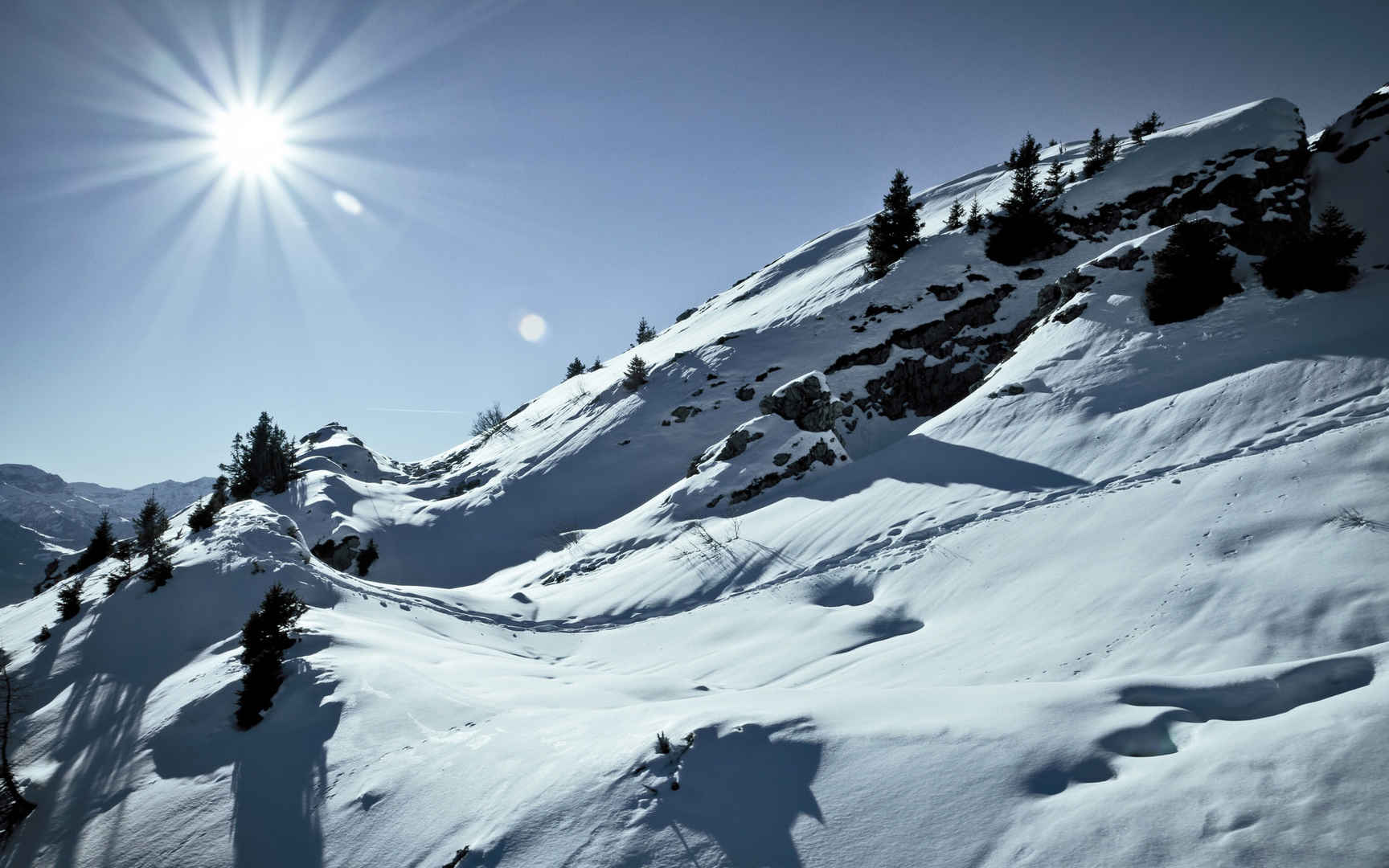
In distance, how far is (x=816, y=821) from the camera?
3.14 m

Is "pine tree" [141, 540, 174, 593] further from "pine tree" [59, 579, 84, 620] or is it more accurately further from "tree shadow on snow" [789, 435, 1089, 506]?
"tree shadow on snow" [789, 435, 1089, 506]

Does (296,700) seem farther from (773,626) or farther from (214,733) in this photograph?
(773,626)

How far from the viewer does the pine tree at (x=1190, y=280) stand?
12203 mm

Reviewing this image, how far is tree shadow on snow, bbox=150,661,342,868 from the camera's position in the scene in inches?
179

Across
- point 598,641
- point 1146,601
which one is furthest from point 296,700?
point 1146,601

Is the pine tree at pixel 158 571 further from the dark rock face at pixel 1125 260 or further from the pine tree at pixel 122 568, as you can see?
the dark rock face at pixel 1125 260

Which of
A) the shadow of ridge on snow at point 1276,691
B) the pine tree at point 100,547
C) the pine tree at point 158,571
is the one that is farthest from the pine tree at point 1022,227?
the pine tree at point 100,547

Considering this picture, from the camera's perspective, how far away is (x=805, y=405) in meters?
17.5

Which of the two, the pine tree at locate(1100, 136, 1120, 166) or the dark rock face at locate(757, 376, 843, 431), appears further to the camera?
the pine tree at locate(1100, 136, 1120, 166)

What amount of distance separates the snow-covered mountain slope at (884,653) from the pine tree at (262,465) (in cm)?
1060

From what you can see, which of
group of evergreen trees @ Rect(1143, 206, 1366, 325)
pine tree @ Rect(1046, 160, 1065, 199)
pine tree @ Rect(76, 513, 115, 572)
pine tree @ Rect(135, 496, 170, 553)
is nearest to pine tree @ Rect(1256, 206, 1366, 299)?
group of evergreen trees @ Rect(1143, 206, 1366, 325)

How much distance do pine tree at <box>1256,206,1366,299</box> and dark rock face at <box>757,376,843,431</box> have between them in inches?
409

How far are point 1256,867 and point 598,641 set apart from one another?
32.7 ft

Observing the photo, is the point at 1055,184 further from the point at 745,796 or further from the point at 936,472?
the point at 745,796
